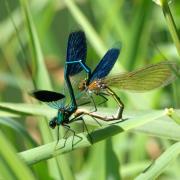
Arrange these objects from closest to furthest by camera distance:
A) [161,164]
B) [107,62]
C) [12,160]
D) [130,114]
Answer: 1. [12,160]
2. [161,164]
3. [130,114]
4. [107,62]

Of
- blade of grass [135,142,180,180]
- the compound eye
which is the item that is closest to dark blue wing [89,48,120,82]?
the compound eye

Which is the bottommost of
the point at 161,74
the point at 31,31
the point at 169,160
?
the point at 169,160

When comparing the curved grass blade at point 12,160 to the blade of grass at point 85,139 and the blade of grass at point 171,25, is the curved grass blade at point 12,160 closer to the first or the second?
the blade of grass at point 85,139

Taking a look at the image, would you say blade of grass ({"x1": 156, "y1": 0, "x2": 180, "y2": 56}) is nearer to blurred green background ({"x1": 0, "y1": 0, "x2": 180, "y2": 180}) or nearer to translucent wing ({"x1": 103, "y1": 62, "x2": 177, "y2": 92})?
translucent wing ({"x1": 103, "y1": 62, "x2": 177, "y2": 92})

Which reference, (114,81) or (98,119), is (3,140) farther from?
(114,81)

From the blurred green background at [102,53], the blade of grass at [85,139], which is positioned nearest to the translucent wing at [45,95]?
the blade of grass at [85,139]

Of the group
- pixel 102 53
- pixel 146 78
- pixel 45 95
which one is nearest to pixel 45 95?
pixel 45 95

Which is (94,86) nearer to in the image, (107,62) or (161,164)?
(107,62)

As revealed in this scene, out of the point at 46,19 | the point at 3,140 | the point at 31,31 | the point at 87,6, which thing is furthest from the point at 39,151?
the point at 87,6
